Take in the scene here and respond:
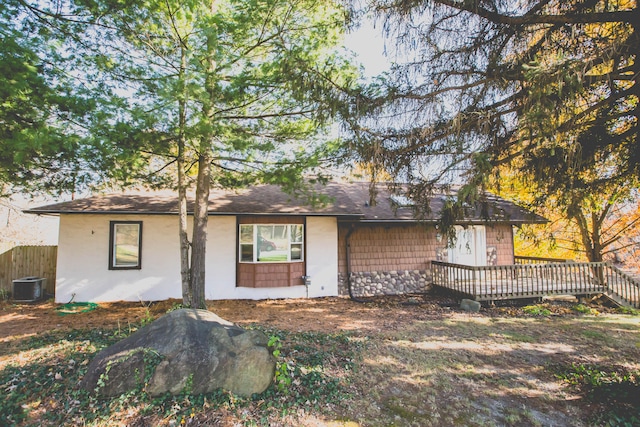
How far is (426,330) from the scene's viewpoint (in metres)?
7.16

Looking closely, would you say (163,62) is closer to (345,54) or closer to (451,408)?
(345,54)

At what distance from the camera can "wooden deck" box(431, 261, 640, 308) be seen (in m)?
10.1

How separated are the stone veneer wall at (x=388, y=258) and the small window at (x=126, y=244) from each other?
635 centimetres

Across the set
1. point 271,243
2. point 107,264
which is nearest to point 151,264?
point 107,264

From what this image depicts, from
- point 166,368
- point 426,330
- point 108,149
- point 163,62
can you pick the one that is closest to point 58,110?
point 108,149

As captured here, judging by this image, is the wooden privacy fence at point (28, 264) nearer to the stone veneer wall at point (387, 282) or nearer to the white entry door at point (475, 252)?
the stone veneer wall at point (387, 282)

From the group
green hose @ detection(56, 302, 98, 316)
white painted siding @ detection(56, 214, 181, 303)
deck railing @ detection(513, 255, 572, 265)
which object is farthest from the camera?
deck railing @ detection(513, 255, 572, 265)

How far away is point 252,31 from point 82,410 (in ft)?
22.9

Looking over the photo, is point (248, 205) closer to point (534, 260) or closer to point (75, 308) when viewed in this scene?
point (75, 308)

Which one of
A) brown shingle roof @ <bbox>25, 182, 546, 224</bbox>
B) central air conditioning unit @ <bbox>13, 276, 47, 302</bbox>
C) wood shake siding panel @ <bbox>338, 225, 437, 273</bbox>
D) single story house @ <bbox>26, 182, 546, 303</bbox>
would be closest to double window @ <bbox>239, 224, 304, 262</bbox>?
single story house @ <bbox>26, 182, 546, 303</bbox>

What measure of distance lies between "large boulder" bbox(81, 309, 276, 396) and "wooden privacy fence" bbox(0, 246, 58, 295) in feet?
27.9

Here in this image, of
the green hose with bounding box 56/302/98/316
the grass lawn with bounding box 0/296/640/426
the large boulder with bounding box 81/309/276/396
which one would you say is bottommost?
the grass lawn with bounding box 0/296/640/426

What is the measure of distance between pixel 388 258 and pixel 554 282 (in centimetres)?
544

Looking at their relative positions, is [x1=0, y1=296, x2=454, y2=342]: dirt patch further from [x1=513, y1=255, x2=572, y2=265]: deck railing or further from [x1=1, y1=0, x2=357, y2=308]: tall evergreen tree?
[x1=513, y1=255, x2=572, y2=265]: deck railing
